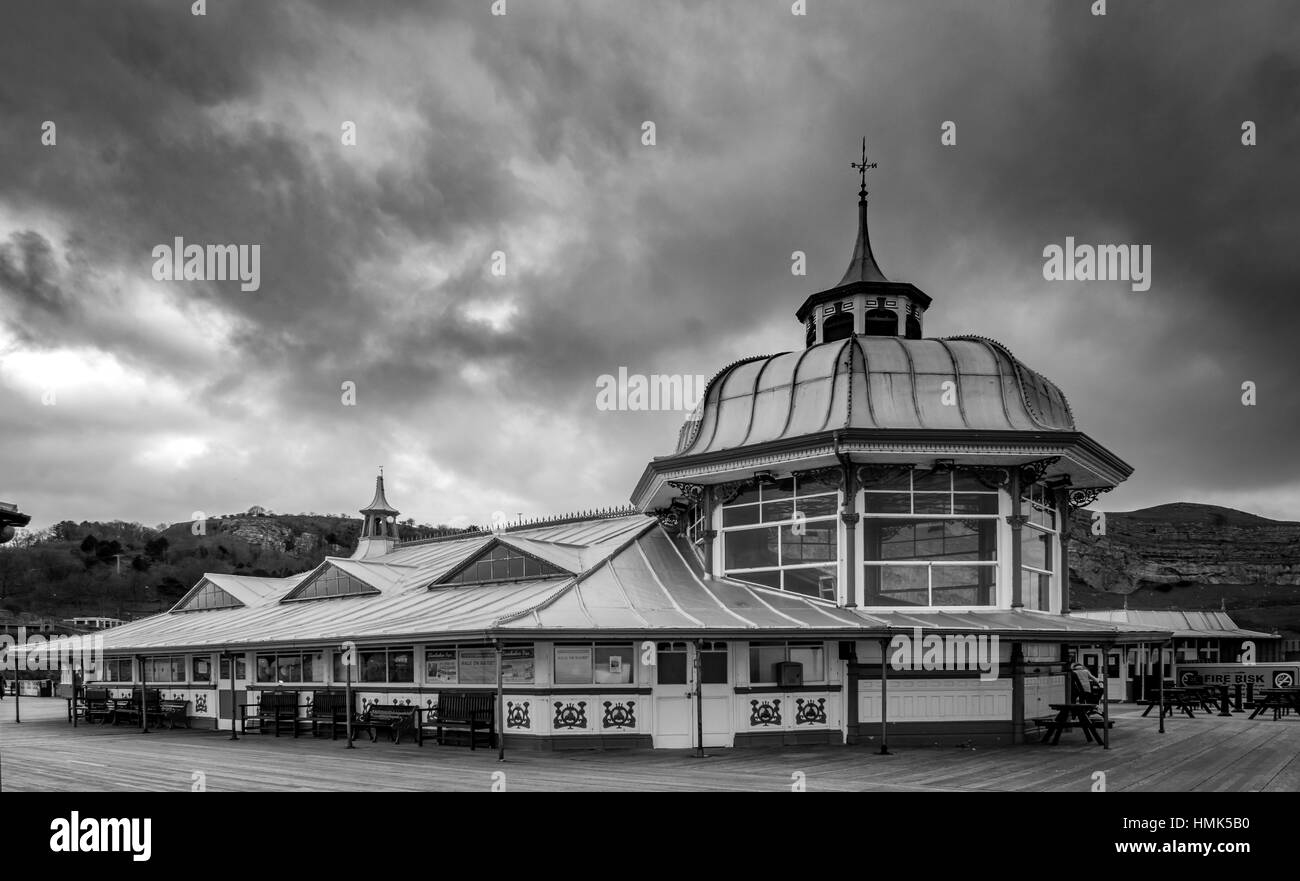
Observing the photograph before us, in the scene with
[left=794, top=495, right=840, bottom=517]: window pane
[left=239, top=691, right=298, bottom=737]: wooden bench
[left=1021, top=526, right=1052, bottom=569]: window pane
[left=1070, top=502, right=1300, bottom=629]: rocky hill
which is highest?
[left=794, top=495, right=840, bottom=517]: window pane

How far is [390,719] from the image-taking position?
2264cm

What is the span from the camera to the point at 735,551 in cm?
2412

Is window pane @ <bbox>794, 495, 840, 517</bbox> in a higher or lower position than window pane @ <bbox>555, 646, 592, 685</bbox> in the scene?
higher

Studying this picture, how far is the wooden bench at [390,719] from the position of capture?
73.0 ft

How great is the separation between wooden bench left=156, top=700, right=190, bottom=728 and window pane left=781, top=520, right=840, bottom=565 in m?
17.4

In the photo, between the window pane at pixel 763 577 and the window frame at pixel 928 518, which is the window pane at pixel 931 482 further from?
the window pane at pixel 763 577

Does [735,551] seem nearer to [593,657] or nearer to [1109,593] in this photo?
[593,657]

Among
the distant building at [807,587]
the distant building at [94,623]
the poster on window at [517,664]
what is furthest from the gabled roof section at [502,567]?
the distant building at [94,623]

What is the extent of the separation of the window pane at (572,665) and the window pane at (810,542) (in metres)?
5.11

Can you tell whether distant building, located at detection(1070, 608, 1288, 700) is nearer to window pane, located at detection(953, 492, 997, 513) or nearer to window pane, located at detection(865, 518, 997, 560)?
window pane, located at detection(865, 518, 997, 560)

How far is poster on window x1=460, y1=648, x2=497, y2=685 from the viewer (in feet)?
70.9

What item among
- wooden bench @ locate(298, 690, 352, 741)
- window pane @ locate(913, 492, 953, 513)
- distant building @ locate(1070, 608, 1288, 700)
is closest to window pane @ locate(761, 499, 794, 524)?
window pane @ locate(913, 492, 953, 513)
